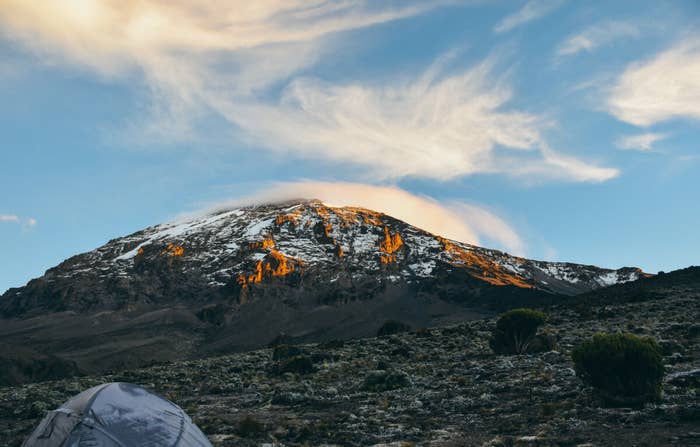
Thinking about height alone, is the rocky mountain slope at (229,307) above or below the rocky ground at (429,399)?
above

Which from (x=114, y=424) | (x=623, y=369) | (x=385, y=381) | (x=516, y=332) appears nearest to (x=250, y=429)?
(x=114, y=424)

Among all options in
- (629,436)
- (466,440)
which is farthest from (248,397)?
(629,436)

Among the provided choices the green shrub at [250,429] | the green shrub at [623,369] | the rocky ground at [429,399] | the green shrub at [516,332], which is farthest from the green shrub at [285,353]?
the green shrub at [623,369]

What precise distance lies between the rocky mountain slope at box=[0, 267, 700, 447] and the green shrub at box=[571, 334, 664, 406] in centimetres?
63

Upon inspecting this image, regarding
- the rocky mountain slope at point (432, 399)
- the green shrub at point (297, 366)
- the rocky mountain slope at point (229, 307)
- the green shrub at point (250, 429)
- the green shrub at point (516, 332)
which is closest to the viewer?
the rocky mountain slope at point (432, 399)

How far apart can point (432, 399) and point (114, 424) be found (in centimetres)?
1676

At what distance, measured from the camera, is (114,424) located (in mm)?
10242

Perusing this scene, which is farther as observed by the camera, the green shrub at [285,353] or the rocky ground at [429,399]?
the green shrub at [285,353]

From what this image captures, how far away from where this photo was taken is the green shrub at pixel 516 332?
36969mm

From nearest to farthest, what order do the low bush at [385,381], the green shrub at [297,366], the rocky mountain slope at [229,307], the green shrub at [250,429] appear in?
the green shrub at [250,429], the low bush at [385,381], the green shrub at [297,366], the rocky mountain slope at [229,307]

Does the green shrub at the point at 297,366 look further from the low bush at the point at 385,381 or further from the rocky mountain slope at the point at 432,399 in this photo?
the low bush at the point at 385,381

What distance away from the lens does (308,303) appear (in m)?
174

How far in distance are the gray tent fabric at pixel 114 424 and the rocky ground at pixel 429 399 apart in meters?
7.56

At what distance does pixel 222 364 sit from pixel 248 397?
21129 millimetres
